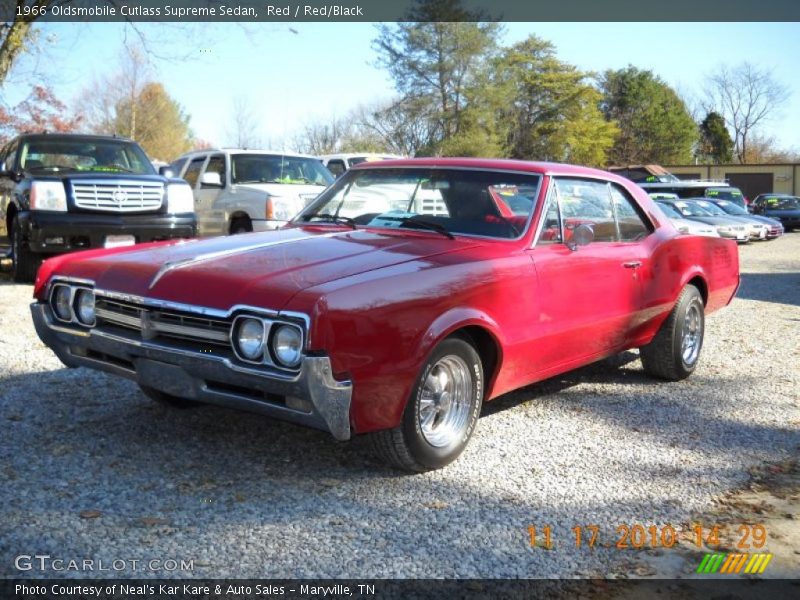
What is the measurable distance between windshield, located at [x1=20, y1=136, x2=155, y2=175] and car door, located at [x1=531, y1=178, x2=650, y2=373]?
22.5ft

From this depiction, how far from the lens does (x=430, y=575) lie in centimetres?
298

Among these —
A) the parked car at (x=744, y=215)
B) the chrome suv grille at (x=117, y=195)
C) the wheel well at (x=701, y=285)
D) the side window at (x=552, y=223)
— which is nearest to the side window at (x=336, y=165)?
the chrome suv grille at (x=117, y=195)

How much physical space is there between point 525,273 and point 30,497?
265cm

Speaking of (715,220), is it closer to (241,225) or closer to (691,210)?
(691,210)

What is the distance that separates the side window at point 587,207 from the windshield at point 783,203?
1129 inches

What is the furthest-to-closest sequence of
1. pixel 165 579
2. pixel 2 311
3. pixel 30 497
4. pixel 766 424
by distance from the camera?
pixel 2 311 < pixel 766 424 < pixel 30 497 < pixel 165 579

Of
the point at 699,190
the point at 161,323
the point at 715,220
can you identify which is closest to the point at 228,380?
the point at 161,323

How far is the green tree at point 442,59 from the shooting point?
43.2 m

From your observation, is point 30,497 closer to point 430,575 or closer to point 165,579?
point 165,579

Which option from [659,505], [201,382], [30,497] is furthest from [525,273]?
[30,497]

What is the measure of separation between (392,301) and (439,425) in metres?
0.81

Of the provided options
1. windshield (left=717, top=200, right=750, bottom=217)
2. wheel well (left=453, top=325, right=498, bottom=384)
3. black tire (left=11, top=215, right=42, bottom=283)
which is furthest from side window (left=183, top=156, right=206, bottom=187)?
windshield (left=717, top=200, right=750, bottom=217)

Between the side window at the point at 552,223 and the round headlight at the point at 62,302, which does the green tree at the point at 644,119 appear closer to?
the side window at the point at 552,223
